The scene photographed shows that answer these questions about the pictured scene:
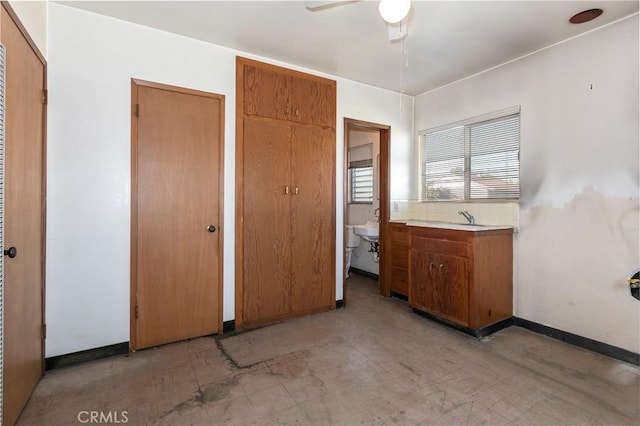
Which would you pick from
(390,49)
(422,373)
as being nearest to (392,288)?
(422,373)

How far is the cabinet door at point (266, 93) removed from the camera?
9.75ft

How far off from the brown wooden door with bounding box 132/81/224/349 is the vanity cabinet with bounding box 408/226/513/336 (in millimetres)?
1986

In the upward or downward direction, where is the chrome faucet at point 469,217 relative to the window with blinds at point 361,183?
downward

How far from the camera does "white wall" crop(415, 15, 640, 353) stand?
2.37 metres

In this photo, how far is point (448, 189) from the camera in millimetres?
3783

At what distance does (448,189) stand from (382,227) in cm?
89

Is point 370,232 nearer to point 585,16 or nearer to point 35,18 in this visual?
point 585,16

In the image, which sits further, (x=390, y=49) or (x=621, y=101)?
(x=390, y=49)

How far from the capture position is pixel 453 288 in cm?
294

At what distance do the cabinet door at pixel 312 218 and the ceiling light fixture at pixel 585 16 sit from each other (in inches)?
83.7

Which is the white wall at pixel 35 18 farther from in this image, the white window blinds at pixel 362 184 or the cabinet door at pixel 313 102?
the white window blinds at pixel 362 184

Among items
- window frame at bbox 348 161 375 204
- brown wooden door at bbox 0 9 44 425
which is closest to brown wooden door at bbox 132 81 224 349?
brown wooden door at bbox 0 9 44 425

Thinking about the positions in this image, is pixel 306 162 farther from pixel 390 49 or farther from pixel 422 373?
pixel 422 373

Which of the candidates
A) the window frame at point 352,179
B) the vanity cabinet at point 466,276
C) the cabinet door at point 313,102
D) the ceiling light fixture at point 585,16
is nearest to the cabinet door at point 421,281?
the vanity cabinet at point 466,276
